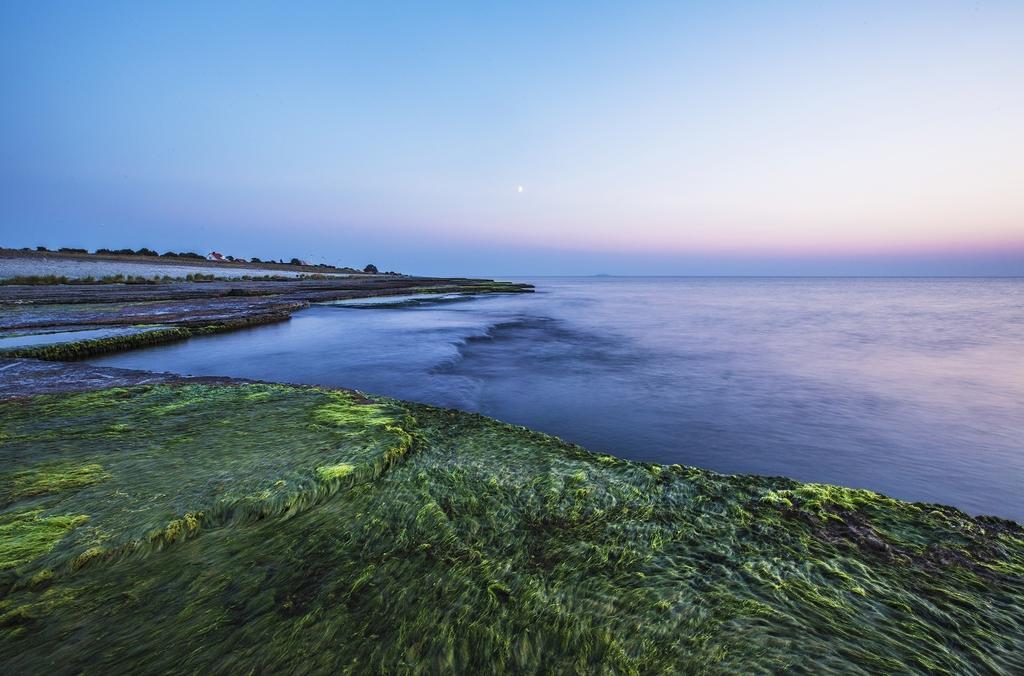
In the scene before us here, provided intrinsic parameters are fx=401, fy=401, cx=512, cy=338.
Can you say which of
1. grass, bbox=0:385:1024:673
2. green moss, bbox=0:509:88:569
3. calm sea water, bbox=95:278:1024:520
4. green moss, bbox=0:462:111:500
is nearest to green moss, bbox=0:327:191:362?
calm sea water, bbox=95:278:1024:520

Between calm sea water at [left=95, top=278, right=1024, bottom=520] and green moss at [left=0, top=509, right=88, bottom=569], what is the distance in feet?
17.7

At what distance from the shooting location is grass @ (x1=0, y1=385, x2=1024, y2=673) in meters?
2.01

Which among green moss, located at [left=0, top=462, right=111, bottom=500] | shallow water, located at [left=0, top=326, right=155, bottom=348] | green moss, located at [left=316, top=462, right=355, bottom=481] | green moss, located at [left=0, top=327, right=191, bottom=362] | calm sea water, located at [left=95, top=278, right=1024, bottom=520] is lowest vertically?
calm sea water, located at [left=95, top=278, right=1024, bottom=520]

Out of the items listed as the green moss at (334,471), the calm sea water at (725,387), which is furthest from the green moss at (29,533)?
the calm sea water at (725,387)

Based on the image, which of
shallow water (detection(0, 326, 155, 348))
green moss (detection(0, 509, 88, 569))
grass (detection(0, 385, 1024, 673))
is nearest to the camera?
grass (detection(0, 385, 1024, 673))

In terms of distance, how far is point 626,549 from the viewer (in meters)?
2.83

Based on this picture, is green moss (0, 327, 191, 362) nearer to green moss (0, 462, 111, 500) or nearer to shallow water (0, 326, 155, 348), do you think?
shallow water (0, 326, 155, 348)

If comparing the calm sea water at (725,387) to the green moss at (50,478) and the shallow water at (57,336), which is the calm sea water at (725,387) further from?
the green moss at (50,478)

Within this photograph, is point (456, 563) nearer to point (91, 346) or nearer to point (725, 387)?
point (725, 387)

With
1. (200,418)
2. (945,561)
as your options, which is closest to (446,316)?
(200,418)

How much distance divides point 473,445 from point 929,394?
11.0m

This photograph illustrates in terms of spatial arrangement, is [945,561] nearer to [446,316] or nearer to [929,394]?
[929,394]

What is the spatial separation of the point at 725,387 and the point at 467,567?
29.3 ft

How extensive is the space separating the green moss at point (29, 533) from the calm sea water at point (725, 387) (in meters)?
5.39
